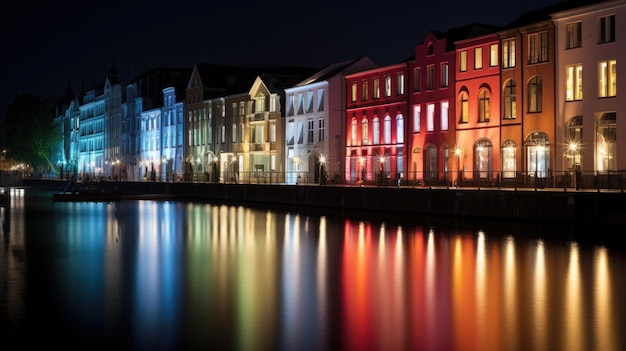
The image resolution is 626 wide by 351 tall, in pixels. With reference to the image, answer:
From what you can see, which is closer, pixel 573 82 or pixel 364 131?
pixel 573 82

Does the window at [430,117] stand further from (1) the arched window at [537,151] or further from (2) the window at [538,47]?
(2) the window at [538,47]

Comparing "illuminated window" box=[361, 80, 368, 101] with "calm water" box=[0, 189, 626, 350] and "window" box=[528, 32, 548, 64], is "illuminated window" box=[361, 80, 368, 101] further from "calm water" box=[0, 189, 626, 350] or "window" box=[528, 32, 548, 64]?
"calm water" box=[0, 189, 626, 350]

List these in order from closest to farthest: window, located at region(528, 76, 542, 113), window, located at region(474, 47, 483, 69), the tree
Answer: window, located at region(528, 76, 542, 113) < window, located at region(474, 47, 483, 69) < the tree

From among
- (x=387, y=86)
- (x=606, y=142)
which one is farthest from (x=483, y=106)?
(x=387, y=86)

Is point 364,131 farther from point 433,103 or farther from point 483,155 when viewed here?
point 483,155

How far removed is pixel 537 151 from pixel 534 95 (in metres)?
3.78

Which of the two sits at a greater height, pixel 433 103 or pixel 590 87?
pixel 433 103

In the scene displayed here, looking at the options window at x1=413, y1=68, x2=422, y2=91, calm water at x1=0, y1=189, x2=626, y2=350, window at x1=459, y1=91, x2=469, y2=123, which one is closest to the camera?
calm water at x1=0, y1=189, x2=626, y2=350

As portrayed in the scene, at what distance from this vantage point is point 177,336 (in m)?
18.7

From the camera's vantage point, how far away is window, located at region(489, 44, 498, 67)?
2389 inches

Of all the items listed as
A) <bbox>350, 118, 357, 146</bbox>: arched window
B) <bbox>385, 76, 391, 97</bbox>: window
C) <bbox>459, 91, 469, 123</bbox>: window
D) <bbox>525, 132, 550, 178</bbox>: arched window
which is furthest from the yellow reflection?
<bbox>350, 118, 357, 146</bbox>: arched window

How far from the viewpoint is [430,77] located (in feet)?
223

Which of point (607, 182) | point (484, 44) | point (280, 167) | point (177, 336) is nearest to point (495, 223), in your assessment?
point (607, 182)

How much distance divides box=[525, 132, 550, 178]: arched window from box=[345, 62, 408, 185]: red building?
1235 centimetres
